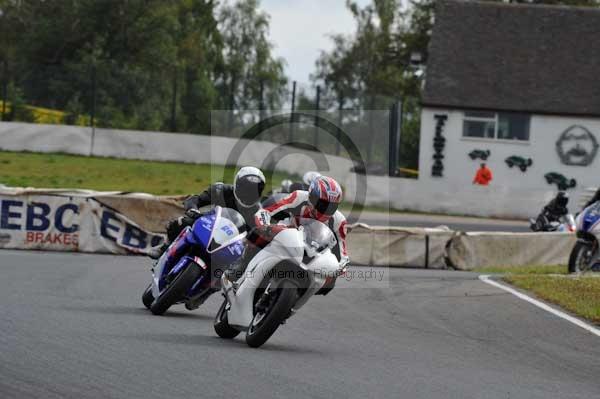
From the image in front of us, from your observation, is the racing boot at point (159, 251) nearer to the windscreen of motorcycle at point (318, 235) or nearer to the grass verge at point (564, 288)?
the windscreen of motorcycle at point (318, 235)

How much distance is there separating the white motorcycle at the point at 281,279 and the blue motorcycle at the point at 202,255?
0.80 metres

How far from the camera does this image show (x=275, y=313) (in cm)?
850

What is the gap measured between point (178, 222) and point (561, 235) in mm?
11530

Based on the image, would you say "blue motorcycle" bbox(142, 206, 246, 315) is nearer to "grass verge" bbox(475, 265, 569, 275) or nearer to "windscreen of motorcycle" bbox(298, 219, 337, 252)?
"windscreen of motorcycle" bbox(298, 219, 337, 252)

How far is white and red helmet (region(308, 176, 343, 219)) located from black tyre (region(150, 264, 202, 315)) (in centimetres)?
139

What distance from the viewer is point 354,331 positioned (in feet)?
34.5

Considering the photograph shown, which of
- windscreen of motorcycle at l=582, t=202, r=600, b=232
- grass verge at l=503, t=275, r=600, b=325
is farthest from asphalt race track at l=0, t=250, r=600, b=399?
windscreen of motorcycle at l=582, t=202, r=600, b=232

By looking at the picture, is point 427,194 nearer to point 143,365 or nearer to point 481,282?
point 481,282

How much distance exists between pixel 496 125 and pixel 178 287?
3509cm

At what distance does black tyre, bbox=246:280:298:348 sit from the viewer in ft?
27.7

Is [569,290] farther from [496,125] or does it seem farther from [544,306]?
[496,125]

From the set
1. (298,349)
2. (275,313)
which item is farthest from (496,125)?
(275,313)

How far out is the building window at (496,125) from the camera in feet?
144

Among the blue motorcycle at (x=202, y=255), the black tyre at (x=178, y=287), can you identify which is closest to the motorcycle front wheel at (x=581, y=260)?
the blue motorcycle at (x=202, y=255)
